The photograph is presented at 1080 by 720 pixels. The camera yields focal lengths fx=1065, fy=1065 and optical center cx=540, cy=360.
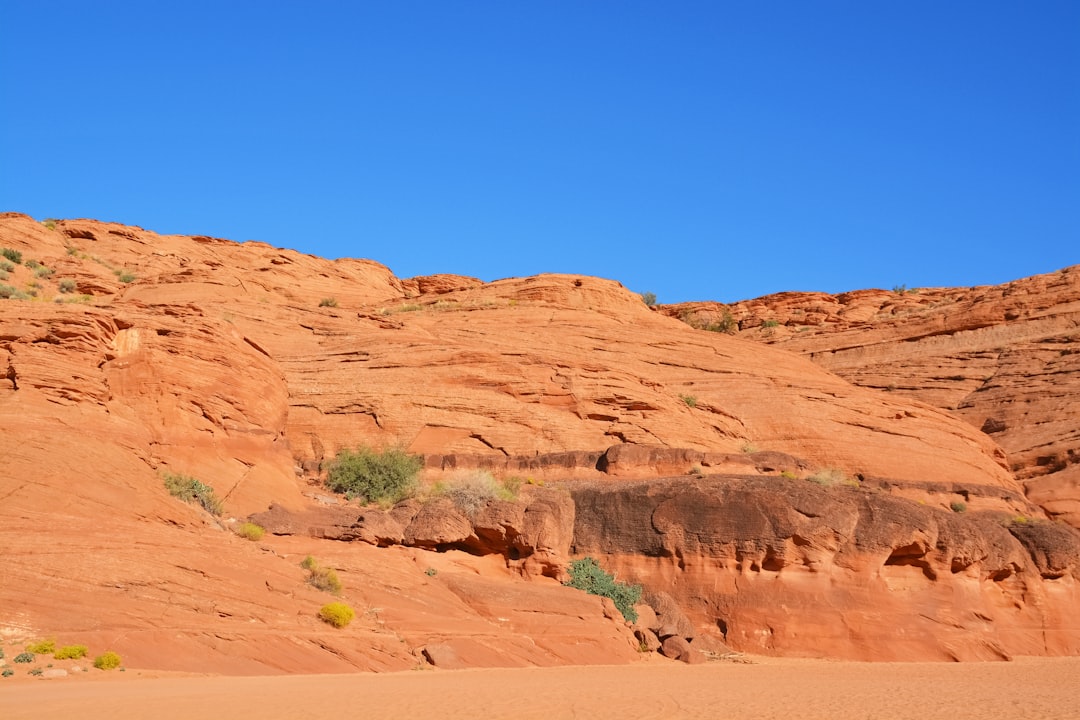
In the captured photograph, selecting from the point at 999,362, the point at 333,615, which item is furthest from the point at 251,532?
the point at 999,362

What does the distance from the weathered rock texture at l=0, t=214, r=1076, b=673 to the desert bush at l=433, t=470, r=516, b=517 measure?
17.3 inches

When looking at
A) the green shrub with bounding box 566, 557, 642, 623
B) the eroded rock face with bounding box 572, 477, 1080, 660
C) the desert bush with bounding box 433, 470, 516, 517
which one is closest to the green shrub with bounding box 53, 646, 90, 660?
→ the desert bush with bounding box 433, 470, 516, 517

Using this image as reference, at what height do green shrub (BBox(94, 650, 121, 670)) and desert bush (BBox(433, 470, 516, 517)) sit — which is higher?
desert bush (BBox(433, 470, 516, 517))

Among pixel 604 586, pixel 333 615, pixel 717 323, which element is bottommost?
pixel 333 615

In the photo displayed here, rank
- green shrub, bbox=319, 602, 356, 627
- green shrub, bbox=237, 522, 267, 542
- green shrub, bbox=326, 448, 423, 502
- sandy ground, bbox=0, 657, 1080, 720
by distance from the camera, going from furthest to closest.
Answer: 1. green shrub, bbox=326, 448, 423, 502
2. green shrub, bbox=237, 522, 267, 542
3. green shrub, bbox=319, 602, 356, 627
4. sandy ground, bbox=0, 657, 1080, 720

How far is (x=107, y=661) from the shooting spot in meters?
14.9

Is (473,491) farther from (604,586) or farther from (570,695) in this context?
(570,695)

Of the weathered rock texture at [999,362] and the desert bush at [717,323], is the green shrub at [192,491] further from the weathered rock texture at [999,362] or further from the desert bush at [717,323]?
the desert bush at [717,323]

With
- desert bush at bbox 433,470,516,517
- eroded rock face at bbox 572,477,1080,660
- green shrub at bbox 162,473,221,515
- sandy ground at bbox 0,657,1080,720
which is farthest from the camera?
eroded rock face at bbox 572,477,1080,660

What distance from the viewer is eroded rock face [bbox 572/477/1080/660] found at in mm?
24578

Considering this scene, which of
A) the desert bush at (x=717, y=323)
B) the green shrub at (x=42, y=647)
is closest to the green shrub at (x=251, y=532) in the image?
the green shrub at (x=42, y=647)

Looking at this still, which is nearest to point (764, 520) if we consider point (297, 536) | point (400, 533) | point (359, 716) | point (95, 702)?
point (400, 533)

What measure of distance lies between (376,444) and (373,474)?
232 cm

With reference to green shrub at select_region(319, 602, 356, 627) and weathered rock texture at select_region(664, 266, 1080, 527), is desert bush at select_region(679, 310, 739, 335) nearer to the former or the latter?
weathered rock texture at select_region(664, 266, 1080, 527)
